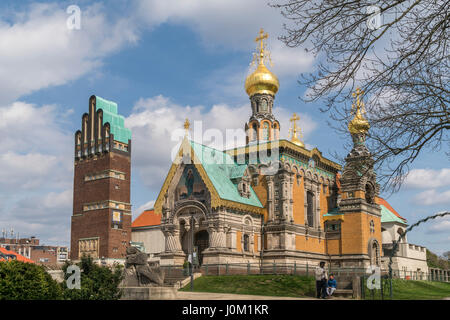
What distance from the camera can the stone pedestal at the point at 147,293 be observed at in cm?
1883

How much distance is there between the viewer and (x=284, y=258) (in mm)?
38344

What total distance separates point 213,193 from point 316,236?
10.9 m

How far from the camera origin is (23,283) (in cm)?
1315

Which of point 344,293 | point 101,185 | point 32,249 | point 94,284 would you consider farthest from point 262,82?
point 32,249

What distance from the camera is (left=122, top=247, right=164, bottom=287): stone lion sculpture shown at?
20000mm

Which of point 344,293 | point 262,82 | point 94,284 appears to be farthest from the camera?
point 262,82

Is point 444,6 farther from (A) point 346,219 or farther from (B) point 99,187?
(B) point 99,187

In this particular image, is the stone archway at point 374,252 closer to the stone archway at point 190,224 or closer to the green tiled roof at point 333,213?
the green tiled roof at point 333,213

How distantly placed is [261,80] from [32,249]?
275 ft

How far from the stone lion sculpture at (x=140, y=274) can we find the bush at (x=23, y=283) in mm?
6499

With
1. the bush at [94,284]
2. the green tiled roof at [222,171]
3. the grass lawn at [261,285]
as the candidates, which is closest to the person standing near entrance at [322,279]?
the grass lawn at [261,285]

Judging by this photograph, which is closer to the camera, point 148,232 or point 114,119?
point 148,232

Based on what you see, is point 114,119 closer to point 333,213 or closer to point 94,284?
point 333,213

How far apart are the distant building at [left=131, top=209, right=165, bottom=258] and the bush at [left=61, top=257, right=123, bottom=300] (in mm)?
49368
